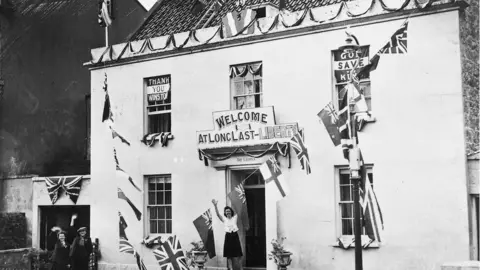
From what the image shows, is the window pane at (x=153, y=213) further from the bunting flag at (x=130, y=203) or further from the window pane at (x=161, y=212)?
the bunting flag at (x=130, y=203)

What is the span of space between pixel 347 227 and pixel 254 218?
11.0ft

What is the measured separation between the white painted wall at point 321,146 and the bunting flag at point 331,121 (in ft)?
2.97

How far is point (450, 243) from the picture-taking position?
16.2 m

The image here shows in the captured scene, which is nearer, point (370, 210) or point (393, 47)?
point (370, 210)

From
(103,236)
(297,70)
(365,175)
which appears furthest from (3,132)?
(365,175)

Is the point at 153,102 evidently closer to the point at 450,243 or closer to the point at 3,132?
the point at 3,132

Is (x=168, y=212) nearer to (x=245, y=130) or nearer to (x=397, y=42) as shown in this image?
(x=245, y=130)

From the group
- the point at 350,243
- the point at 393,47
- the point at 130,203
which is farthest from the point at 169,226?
the point at 393,47

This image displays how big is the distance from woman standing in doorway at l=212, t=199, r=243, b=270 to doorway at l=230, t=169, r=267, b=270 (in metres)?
0.83

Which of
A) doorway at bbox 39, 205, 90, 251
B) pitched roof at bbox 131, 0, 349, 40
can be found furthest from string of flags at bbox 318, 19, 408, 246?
Answer: doorway at bbox 39, 205, 90, 251

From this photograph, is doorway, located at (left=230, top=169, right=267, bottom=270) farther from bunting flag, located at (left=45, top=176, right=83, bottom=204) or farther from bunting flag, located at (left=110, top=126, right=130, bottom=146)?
bunting flag, located at (left=45, top=176, right=83, bottom=204)

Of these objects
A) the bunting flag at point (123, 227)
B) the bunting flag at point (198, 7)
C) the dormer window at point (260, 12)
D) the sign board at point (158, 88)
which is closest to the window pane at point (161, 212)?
the bunting flag at point (123, 227)

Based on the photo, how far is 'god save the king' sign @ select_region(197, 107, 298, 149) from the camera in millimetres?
18853

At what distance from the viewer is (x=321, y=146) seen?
60.0 ft
